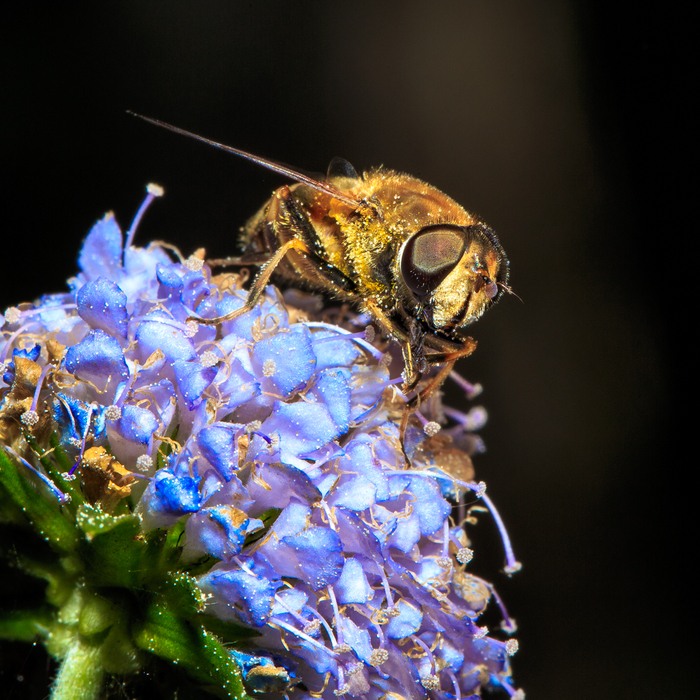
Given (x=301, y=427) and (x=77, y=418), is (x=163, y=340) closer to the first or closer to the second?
(x=77, y=418)

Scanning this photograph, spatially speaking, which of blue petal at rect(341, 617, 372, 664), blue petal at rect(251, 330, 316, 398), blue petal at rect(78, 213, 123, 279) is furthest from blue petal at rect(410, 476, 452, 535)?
blue petal at rect(78, 213, 123, 279)

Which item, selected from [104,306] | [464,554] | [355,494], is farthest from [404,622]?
[104,306]

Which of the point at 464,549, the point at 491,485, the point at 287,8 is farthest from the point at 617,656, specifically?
the point at 287,8

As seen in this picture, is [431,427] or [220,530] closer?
[220,530]

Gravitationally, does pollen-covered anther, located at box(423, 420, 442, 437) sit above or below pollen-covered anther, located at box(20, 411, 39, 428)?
above

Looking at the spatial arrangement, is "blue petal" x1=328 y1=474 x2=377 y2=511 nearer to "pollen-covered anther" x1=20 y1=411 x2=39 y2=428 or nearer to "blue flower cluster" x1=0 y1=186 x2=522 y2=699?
"blue flower cluster" x1=0 y1=186 x2=522 y2=699

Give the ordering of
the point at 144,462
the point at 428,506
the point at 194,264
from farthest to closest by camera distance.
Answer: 1. the point at 194,264
2. the point at 428,506
3. the point at 144,462

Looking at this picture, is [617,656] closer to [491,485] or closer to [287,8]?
[491,485]
